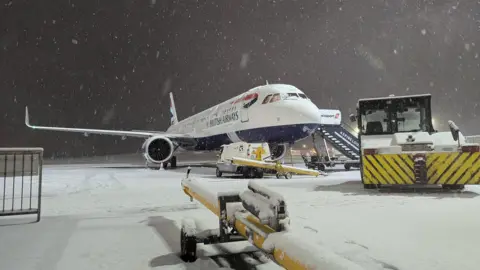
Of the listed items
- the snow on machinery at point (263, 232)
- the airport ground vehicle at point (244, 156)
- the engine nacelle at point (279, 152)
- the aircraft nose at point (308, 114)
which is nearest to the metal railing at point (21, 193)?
the snow on machinery at point (263, 232)

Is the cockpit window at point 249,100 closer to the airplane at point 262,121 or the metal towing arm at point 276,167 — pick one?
the airplane at point 262,121

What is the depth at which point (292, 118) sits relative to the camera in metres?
14.6

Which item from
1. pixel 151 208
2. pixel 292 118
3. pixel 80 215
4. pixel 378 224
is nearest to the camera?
pixel 378 224

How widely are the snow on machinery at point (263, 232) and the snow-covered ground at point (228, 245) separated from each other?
21 cm

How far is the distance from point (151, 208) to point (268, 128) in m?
9.27

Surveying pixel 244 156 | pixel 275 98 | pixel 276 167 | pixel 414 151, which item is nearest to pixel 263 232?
pixel 414 151

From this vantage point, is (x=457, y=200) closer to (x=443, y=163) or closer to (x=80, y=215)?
(x=443, y=163)

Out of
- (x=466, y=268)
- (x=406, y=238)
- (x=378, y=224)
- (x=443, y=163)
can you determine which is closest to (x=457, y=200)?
(x=443, y=163)

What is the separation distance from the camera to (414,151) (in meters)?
8.41

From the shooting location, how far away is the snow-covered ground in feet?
11.1

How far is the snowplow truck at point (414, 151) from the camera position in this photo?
809 centimetres

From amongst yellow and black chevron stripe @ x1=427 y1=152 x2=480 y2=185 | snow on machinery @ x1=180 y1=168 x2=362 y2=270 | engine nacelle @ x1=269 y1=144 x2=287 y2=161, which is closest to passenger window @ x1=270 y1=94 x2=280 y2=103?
engine nacelle @ x1=269 y1=144 x2=287 y2=161

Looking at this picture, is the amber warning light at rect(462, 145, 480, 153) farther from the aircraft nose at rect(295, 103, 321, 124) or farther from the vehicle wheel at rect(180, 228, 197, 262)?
the vehicle wheel at rect(180, 228, 197, 262)

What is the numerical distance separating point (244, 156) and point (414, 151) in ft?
23.6
